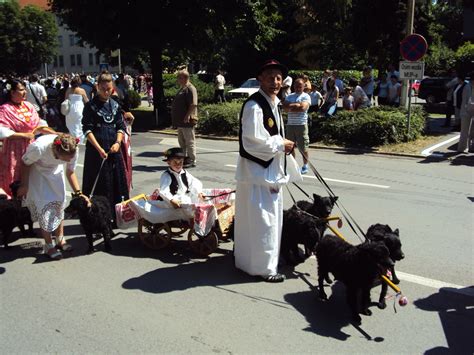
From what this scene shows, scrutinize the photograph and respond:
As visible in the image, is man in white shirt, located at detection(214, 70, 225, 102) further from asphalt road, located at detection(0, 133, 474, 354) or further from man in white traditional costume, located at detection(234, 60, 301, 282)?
man in white traditional costume, located at detection(234, 60, 301, 282)

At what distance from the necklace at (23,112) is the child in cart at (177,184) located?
185cm

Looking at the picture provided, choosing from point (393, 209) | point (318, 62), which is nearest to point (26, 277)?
point (393, 209)

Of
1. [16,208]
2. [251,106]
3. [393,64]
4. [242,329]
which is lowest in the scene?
[242,329]

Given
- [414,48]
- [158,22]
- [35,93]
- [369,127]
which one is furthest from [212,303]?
[158,22]

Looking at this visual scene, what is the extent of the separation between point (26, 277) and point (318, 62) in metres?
35.8

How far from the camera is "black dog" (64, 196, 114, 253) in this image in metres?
5.54

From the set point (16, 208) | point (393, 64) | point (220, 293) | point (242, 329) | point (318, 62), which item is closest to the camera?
point (242, 329)

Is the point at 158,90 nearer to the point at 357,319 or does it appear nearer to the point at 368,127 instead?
the point at 368,127

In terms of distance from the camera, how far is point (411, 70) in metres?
12.8

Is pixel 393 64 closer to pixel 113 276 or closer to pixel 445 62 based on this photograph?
pixel 445 62

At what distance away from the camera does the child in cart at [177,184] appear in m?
5.75

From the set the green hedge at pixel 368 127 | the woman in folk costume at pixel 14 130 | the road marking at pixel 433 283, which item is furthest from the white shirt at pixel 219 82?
the road marking at pixel 433 283

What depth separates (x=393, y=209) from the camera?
25.0 feet

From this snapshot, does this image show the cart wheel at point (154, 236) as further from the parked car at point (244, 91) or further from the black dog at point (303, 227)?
the parked car at point (244, 91)
